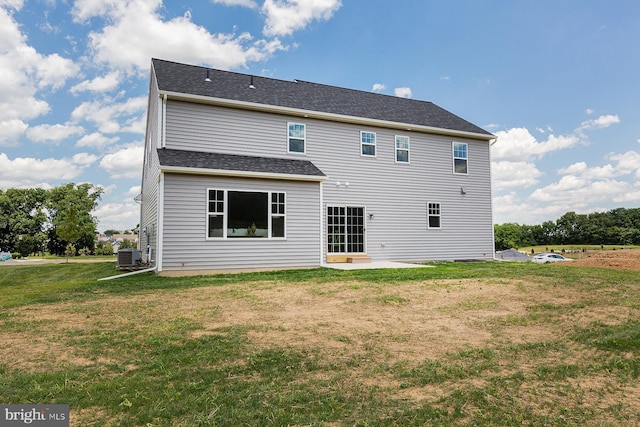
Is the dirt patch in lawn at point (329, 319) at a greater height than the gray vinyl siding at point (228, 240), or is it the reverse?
the gray vinyl siding at point (228, 240)

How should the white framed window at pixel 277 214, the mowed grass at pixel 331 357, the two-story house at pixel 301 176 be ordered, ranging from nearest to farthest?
the mowed grass at pixel 331 357 → the two-story house at pixel 301 176 → the white framed window at pixel 277 214

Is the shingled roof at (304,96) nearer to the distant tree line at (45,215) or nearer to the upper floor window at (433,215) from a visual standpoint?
the upper floor window at (433,215)

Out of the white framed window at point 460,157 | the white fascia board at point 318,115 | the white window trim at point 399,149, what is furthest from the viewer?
the white framed window at point 460,157

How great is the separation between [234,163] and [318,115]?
3933mm

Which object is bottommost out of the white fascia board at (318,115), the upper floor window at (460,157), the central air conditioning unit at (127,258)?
the central air conditioning unit at (127,258)

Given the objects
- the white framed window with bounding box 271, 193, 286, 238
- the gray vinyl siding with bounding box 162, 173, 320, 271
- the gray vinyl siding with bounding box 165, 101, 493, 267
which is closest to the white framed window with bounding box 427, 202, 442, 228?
the gray vinyl siding with bounding box 165, 101, 493, 267

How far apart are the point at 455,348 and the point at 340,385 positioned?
1655 millimetres

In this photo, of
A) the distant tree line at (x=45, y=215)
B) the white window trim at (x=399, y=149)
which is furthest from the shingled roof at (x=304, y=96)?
the distant tree line at (x=45, y=215)

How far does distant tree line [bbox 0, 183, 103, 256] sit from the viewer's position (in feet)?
110

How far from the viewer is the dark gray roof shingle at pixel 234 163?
11.0 metres

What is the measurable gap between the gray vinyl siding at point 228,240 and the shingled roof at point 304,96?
3.16 metres

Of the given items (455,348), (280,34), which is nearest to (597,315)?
(455,348)

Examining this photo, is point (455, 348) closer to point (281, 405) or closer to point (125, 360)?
point (281, 405)

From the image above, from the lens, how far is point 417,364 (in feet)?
12.0
